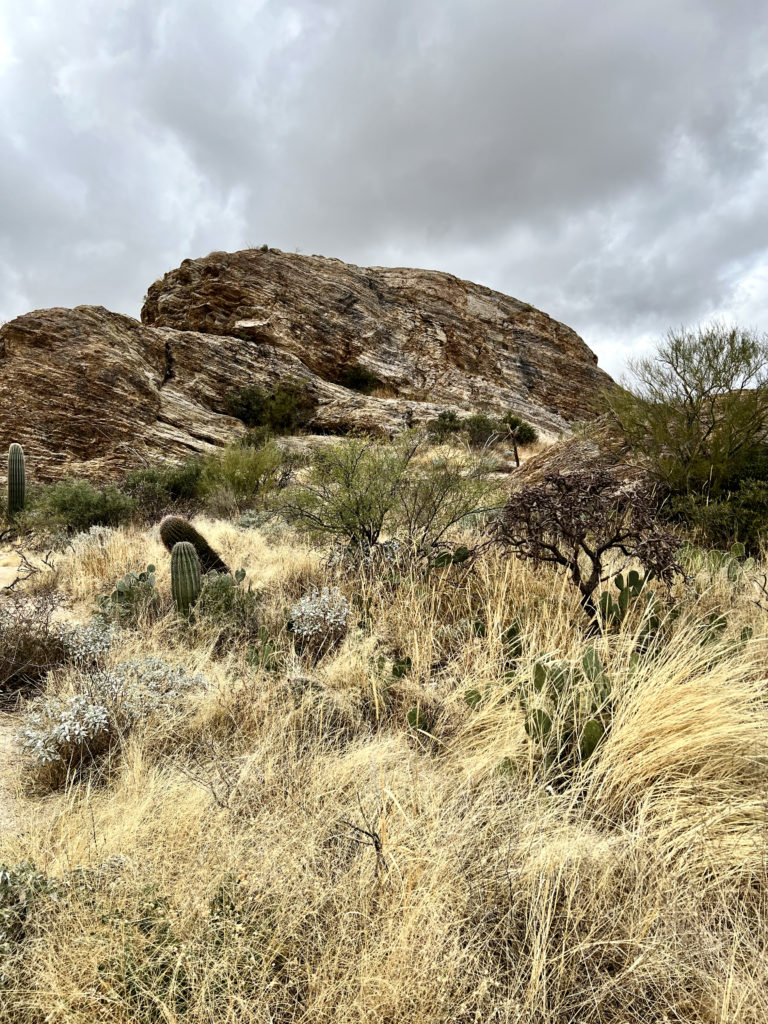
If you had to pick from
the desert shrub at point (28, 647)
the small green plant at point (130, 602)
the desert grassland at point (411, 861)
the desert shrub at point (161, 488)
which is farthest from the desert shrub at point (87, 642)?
the desert shrub at point (161, 488)

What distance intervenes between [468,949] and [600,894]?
1.38 ft

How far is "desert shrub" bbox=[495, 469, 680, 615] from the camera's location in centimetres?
296

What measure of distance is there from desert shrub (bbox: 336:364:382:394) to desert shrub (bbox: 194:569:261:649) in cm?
1943

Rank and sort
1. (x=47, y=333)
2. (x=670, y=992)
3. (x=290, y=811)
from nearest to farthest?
(x=670, y=992)
(x=290, y=811)
(x=47, y=333)

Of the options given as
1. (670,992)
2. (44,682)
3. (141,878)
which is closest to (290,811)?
(141,878)

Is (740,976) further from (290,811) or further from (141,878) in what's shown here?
(141,878)

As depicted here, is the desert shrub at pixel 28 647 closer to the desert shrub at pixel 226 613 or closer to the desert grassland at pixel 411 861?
the desert shrub at pixel 226 613

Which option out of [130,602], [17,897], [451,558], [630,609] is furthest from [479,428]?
[17,897]

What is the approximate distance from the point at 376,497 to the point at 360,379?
18904mm

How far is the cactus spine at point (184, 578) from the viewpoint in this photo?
162 inches

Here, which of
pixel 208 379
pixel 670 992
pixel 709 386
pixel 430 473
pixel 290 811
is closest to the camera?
pixel 670 992

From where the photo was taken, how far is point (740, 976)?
1.18 metres

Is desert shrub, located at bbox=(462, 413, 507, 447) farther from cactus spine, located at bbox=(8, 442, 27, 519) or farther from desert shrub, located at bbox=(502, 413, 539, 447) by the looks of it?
cactus spine, located at bbox=(8, 442, 27, 519)

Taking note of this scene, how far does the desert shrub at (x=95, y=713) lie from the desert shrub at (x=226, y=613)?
0.70 m
